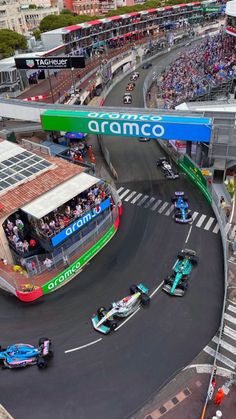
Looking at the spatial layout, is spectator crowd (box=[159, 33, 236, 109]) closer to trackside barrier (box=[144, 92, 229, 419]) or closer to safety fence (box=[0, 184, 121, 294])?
trackside barrier (box=[144, 92, 229, 419])

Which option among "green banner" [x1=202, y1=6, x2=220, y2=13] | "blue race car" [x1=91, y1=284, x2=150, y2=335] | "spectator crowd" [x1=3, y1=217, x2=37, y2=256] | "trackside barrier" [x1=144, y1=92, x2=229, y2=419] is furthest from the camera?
"green banner" [x1=202, y1=6, x2=220, y2=13]

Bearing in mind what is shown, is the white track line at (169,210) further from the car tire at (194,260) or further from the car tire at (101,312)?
the car tire at (101,312)

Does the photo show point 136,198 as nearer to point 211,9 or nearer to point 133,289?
point 133,289

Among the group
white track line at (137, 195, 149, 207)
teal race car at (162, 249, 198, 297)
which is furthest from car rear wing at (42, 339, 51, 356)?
white track line at (137, 195, 149, 207)

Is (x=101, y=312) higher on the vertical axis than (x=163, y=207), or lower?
lower

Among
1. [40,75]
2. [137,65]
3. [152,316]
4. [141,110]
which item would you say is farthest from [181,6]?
[152,316]

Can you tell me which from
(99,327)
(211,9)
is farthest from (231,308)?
(211,9)

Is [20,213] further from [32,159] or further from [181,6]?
[181,6]
